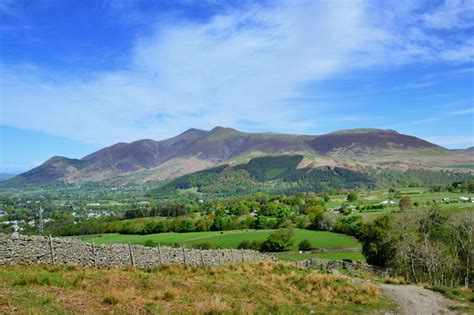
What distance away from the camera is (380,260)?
2233 inches

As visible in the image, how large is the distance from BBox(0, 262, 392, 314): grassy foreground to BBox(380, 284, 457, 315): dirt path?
1.01 meters

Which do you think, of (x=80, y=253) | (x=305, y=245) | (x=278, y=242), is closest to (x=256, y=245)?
(x=278, y=242)

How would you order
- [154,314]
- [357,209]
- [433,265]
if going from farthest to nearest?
1. [357,209]
2. [433,265]
3. [154,314]

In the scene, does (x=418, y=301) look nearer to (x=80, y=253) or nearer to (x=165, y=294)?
(x=165, y=294)

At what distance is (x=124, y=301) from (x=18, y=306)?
351 cm

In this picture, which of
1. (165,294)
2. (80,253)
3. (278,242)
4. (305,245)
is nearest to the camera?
(165,294)

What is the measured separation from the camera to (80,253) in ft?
78.1

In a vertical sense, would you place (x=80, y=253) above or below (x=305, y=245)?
above

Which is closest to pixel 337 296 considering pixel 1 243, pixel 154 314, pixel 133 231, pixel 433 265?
pixel 154 314

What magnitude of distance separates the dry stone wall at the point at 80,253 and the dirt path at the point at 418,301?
16924 mm

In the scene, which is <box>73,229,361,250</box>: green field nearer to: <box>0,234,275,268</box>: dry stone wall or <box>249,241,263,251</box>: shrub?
<box>249,241,263,251</box>: shrub

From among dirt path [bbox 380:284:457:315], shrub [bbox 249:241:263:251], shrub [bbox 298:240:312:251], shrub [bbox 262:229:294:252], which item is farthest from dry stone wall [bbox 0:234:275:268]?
shrub [bbox 298:240:312:251]

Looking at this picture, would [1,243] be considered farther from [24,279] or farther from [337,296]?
[337,296]

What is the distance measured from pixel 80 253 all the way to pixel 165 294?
36.5ft
